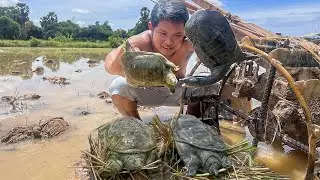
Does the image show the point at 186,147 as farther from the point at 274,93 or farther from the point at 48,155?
the point at 48,155

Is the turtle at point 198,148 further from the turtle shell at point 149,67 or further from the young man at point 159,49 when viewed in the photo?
the turtle shell at point 149,67

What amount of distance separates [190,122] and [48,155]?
229 cm

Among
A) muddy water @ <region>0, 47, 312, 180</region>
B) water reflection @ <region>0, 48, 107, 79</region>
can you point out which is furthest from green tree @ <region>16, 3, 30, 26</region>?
muddy water @ <region>0, 47, 312, 180</region>

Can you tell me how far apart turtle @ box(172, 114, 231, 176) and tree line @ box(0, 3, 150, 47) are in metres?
40.2

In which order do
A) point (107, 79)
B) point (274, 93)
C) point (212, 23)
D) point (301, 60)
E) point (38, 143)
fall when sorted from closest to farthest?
point (212, 23) < point (301, 60) < point (274, 93) < point (38, 143) < point (107, 79)

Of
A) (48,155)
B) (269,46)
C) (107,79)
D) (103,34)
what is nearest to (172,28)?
(269,46)

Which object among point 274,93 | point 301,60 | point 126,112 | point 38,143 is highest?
point 301,60

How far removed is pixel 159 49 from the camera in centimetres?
396

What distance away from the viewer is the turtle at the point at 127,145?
8.73 ft

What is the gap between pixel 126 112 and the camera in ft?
15.1

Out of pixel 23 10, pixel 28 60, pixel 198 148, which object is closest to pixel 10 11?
pixel 23 10

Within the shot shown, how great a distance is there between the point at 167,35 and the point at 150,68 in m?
1.42

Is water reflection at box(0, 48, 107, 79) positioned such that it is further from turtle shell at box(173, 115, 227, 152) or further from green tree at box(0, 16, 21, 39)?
green tree at box(0, 16, 21, 39)

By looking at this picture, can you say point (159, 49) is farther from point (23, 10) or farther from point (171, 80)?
point (23, 10)
